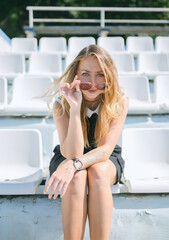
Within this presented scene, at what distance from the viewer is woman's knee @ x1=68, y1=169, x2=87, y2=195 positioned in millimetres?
1149

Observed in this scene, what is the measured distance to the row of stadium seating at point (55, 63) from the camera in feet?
11.2

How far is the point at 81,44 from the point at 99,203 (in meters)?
3.73

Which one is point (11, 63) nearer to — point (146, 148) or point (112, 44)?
point (112, 44)

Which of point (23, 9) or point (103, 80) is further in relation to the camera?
point (23, 9)

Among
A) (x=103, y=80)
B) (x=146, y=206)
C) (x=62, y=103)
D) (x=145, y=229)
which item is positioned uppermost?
(x=103, y=80)

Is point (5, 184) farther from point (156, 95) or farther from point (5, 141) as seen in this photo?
point (156, 95)

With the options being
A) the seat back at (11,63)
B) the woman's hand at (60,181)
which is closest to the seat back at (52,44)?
the seat back at (11,63)

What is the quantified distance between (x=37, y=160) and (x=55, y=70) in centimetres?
205

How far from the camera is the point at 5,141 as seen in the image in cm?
166

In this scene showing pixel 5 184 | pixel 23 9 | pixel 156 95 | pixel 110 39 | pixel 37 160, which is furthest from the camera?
pixel 23 9

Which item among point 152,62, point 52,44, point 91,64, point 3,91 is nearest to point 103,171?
point 91,64

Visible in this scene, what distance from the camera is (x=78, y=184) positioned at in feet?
3.82

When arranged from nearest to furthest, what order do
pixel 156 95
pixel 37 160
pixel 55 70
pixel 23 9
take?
pixel 37 160 < pixel 156 95 < pixel 55 70 < pixel 23 9

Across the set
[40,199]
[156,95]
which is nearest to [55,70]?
[156,95]
